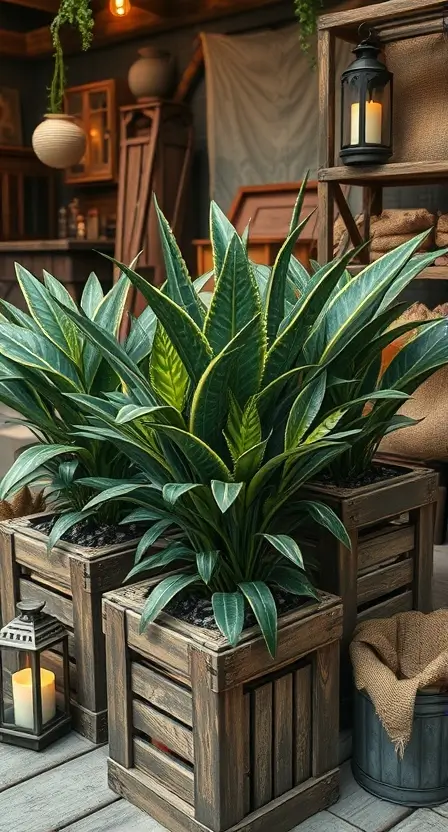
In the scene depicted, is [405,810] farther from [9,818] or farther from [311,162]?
[311,162]

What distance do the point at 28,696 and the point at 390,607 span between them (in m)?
0.73

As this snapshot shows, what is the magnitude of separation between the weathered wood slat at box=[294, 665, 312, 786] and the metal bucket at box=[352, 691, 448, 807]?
0.12m

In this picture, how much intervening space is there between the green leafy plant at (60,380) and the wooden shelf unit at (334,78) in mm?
1242

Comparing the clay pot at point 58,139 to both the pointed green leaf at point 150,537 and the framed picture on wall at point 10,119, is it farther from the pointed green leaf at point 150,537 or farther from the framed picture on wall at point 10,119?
the pointed green leaf at point 150,537

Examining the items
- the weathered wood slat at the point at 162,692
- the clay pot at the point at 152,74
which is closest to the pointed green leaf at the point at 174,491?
the weathered wood slat at the point at 162,692

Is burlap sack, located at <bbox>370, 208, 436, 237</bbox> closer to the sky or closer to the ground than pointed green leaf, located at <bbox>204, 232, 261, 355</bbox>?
closer to the sky

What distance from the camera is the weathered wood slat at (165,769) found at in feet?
4.68

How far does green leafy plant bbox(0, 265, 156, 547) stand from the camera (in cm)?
167

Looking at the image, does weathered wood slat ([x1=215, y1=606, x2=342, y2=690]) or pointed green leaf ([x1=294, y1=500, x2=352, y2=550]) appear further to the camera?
pointed green leaf ([x1=294, y1=500, x2=352, y2=550])

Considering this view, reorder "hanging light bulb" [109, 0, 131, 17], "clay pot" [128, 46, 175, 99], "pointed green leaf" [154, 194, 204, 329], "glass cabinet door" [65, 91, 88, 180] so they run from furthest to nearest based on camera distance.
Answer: "glass cabinet door" [65, 91, 88, 180], "clay pot" [128, 46, 175, 99], "hanging light bulb" [109, 0, 131, 17], "pointed green leaf" [154, 194, 204, 329]

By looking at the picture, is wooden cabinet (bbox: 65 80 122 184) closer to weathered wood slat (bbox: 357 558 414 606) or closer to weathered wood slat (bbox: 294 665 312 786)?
weathered wood slat (bbox: 357 558 414 606)

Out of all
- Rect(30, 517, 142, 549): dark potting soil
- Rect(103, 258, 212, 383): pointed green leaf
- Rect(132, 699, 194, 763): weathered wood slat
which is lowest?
Rect(132, 699, 194, 763): weathered wood slat

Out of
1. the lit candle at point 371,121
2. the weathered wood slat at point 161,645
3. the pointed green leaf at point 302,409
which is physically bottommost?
the weathered wood slat at point 161,645

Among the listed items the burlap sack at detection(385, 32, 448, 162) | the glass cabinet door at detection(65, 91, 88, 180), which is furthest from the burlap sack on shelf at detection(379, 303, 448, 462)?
the glass cabinet door at detection(65, 91, 88, 180)
